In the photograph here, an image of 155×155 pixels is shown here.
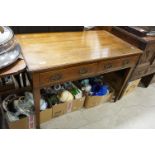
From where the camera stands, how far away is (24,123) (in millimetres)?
1255

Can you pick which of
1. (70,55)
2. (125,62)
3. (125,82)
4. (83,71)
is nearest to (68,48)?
(70,55)

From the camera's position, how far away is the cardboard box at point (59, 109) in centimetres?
142

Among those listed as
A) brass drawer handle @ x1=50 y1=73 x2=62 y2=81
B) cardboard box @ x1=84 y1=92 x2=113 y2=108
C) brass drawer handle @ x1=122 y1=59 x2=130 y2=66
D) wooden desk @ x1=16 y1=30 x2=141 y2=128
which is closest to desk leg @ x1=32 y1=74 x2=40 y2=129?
wooden desk @ x1=16 y1=30 x2=141 y2=128

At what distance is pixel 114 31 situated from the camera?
1.63 m

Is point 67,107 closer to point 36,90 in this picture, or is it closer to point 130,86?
point 36,90

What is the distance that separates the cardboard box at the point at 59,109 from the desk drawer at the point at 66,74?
0.39 metres

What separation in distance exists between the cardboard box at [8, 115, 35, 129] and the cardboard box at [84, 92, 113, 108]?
58 cm

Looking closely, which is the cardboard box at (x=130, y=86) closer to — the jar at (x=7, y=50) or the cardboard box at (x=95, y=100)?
the cardboard box at (x=95, y=100)

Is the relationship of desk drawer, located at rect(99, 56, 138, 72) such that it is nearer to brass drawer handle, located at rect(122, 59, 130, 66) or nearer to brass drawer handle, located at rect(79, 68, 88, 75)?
brass drawer handle, located at rect(122, 59, 130, 66)

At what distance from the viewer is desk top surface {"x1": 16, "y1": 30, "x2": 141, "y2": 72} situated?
1.02 metres

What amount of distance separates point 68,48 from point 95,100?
0.69 meters
